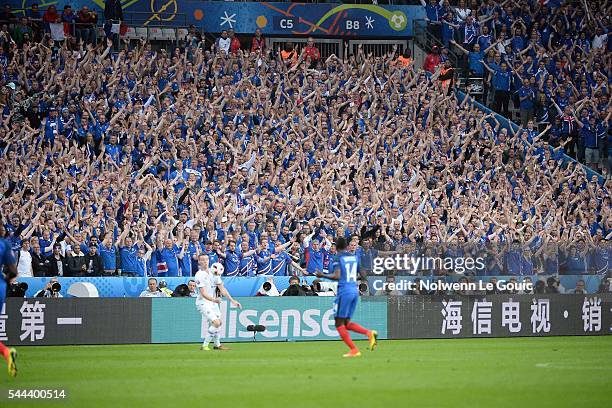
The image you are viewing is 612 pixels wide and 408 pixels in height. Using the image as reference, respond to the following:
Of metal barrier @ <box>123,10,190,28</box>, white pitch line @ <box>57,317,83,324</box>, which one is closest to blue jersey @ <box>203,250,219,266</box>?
white pitch line @ <box>57,317,83,324</box>

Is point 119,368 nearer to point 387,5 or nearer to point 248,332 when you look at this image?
point 248,332

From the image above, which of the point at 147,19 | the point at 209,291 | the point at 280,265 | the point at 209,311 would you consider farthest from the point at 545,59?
the point at 209,311

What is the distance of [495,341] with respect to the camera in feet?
86.8

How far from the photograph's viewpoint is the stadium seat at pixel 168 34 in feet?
129

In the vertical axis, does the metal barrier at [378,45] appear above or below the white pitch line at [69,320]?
above

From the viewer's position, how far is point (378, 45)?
145 feet

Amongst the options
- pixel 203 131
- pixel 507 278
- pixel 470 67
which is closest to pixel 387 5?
pixel 470 67

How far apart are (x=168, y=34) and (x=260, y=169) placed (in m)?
9.86

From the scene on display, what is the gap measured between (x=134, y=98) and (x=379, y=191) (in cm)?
831

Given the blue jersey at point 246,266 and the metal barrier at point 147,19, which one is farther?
the metal barrier at point 147,19

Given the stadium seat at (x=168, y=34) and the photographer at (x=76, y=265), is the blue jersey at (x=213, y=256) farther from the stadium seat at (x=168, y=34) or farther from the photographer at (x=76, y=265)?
the stadium seat at (x=168, y=34)

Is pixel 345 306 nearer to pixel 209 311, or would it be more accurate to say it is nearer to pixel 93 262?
pixel 209 311

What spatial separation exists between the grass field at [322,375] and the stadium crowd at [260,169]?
401 cm

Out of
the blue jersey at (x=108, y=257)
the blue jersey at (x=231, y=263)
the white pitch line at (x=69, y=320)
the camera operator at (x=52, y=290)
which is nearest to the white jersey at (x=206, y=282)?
the white pitch line at (x=69, y=320)
